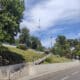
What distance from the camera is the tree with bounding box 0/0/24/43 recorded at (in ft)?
123

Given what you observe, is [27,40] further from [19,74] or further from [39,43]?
[19,74]

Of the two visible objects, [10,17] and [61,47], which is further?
[61,47]

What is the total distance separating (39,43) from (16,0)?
77.9m

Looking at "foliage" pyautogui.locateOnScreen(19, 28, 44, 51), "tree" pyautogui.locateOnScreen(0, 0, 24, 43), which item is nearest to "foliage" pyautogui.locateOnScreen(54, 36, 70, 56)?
"foliage" pyautogui.locateOnScreen(19, 28, 44, 51)

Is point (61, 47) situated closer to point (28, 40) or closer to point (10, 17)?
point (28, 40)

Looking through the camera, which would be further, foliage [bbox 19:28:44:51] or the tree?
foliage [bbox 19:28:44:51]

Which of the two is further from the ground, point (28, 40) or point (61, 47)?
point (28, 40)

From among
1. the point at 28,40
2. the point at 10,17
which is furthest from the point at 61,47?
the point at 10,17

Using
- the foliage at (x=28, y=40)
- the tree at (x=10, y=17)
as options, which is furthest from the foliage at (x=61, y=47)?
the tree at (x=10, y=17)

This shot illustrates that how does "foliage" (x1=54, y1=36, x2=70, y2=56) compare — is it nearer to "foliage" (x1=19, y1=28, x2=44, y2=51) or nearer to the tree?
"foliage" (x1=19, y1=28, x2=44, y2=51)

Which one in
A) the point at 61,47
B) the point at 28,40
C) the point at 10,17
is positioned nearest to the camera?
the point at 10,17

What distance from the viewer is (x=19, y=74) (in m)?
27.5

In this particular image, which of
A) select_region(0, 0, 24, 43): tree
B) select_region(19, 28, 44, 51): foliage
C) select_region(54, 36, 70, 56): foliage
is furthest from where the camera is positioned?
select_region(19, 28, 44, 51): foliage

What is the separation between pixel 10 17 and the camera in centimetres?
3900
